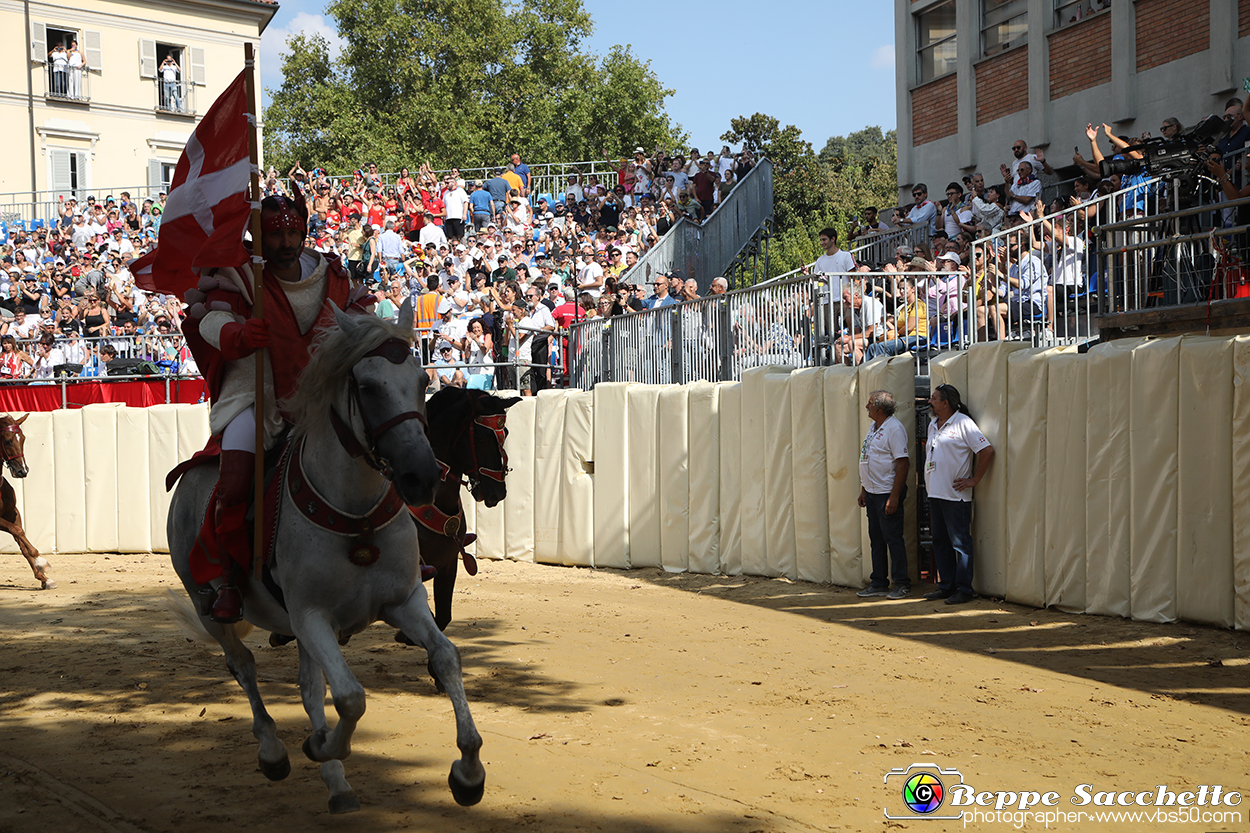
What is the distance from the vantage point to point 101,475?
19156 mm

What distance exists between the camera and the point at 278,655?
32.7 ft

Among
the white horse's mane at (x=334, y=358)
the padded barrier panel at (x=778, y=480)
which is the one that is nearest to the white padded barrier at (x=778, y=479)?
the padded barrier panel at (x=778, y=480)

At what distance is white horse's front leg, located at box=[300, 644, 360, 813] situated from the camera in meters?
5.50

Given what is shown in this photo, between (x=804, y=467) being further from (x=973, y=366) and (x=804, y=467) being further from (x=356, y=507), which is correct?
(x=356, y=507)

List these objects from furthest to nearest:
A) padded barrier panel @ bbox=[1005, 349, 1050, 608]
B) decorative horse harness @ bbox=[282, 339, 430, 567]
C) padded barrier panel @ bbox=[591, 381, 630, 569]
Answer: padded barrier panel @ bbox=[591, 381, 630, 569], padded barrier panel @ bbox=[1005, 349, 1050, 608], decorative horse harness @ bbox=[282, 339, 430, 567]

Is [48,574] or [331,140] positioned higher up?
[331,140]

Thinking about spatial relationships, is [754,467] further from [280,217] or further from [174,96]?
[174,96]

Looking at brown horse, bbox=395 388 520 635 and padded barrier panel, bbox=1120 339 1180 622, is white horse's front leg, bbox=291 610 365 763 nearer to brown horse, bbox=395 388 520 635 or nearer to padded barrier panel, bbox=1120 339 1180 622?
brown horse, bbox=395 388 520 635

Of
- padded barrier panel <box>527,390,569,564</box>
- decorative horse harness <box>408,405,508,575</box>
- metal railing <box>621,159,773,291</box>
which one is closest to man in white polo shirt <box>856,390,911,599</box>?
decorative horse harness <box>408,405,508,575</box>

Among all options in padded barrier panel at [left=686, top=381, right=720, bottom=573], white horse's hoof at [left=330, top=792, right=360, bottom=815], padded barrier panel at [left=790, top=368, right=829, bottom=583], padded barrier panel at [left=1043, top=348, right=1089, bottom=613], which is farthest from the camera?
padded barrier panel at [left=686, top=381, right=720, bottom=573]

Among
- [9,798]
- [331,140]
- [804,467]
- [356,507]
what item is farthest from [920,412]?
[331,140]

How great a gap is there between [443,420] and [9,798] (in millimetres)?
3864

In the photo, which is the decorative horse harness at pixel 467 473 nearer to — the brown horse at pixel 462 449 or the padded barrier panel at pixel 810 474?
the brown horse at pixel 462 449

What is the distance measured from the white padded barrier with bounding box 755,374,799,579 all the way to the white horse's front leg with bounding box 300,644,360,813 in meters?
8.73
